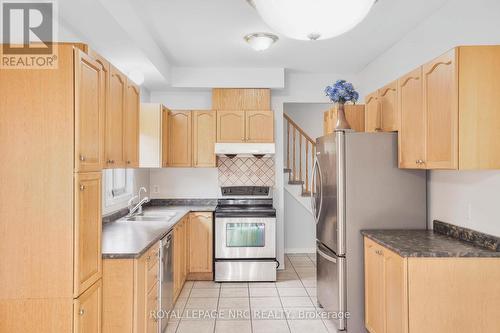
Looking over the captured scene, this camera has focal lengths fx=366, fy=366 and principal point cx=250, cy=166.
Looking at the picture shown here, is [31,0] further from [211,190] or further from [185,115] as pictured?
[211,190]

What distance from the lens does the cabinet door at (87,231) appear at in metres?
1.84

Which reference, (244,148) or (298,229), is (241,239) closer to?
(244,148)

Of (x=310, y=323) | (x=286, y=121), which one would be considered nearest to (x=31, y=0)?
(x=310, y=323)

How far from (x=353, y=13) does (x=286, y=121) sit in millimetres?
5019

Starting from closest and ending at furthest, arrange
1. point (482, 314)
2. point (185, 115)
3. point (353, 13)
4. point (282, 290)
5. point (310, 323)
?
1. point (353, 13)
2. point (482, 314)
3. point (310, 323)
4. point (282, 290)
5. point (185, 115)

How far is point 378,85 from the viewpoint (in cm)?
439

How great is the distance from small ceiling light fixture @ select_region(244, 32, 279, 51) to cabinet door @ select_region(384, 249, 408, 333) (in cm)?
222

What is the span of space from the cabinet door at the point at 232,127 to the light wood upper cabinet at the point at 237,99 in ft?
0.49

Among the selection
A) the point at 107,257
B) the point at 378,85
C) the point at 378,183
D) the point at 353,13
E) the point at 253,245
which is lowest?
the point at 253,245

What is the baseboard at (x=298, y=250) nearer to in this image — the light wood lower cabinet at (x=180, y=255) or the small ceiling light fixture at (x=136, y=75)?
the light wood lower cabinet at (x=180, y=255)

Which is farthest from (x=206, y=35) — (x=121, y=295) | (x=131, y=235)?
(x=121, y=295)

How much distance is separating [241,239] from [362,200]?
1881 mm

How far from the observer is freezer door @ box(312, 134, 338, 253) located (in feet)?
10.4

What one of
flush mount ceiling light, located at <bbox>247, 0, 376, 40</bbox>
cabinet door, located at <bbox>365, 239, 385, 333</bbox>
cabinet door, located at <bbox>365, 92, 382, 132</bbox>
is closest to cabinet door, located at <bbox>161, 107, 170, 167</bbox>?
cabinet door, located at <bbox>365, 92, 382, 132</bbox>
